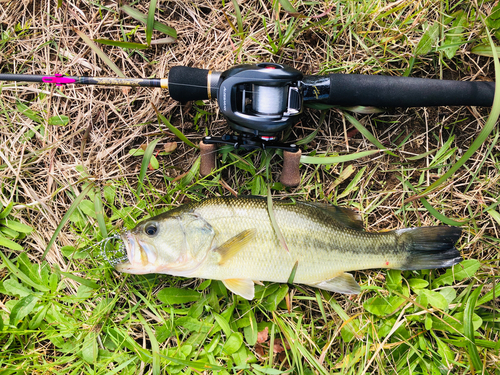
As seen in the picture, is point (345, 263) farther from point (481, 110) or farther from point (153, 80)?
point (153, 80)

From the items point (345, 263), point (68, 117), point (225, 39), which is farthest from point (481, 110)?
point (68, 117)

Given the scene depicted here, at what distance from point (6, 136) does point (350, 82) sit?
317 cm

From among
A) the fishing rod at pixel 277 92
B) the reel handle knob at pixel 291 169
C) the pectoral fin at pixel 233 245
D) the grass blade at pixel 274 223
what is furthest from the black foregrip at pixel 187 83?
the pectoral fin at pixel 233 245

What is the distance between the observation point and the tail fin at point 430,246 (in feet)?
8.64

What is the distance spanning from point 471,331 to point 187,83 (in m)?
3.01

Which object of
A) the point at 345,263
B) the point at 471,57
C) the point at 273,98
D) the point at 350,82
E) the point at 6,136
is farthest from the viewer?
the point at 6,136

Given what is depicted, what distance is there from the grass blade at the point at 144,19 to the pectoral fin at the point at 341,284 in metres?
2.55

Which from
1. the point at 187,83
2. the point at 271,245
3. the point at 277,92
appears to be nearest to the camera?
the point at 277,92

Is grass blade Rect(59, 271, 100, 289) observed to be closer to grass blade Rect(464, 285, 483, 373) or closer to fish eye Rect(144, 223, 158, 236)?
fish eye Rect(144, 223, 158, 236)

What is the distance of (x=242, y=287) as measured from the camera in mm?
2576

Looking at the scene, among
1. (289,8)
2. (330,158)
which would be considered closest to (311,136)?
(330,158)

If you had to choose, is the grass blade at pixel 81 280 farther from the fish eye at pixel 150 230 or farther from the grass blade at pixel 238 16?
the grass blade at pixel 238 16

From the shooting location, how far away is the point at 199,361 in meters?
2.68

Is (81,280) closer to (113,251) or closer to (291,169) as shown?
(113,251)
